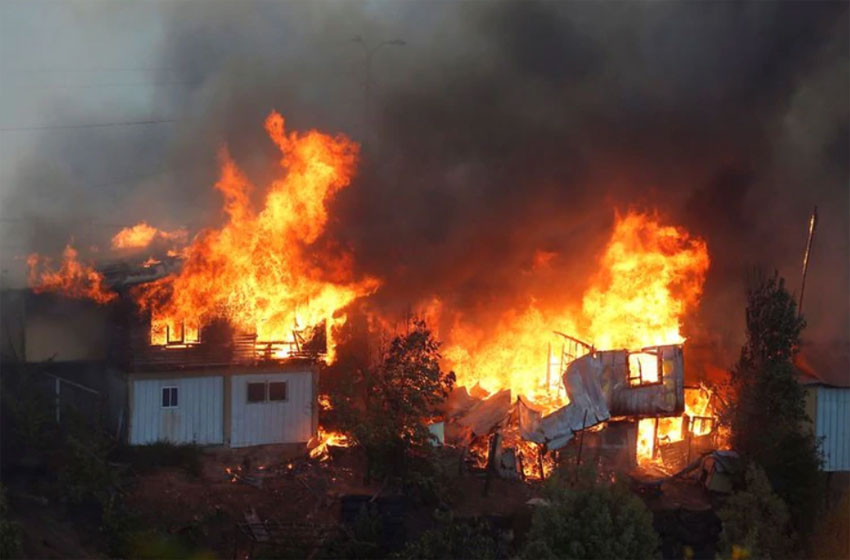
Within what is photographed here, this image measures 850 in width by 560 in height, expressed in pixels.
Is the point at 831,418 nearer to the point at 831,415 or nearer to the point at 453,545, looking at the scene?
the point at 831,415

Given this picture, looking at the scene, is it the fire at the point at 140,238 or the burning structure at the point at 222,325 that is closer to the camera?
the burning structure at the point at 222,325

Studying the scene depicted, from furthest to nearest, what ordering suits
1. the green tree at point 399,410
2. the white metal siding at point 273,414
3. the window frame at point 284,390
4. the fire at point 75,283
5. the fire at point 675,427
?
the fire at point 675,427
the window frame at point 284,390
the white metal siding at point 273,414
the fire at point 75,283
the green tree at point 399,410

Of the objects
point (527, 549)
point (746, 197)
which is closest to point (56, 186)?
point (746, 197)

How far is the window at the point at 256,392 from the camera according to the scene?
20484 mm

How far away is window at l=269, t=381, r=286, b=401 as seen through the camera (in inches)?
814

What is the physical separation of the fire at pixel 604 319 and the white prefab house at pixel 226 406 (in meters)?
5.76

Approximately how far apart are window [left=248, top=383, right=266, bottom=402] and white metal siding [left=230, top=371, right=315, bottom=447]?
8cm

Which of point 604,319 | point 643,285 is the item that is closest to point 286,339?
point 604,319

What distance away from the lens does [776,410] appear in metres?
19.9

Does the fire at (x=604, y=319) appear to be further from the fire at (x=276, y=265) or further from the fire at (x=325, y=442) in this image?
the fire at (x=325, y=442)

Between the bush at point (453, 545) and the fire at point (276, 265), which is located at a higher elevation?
the fire at point (276, 265)

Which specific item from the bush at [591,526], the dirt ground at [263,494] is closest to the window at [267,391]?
the dirt ground at [263,494]

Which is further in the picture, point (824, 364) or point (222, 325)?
point (824, 364)

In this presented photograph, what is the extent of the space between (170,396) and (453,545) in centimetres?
739
